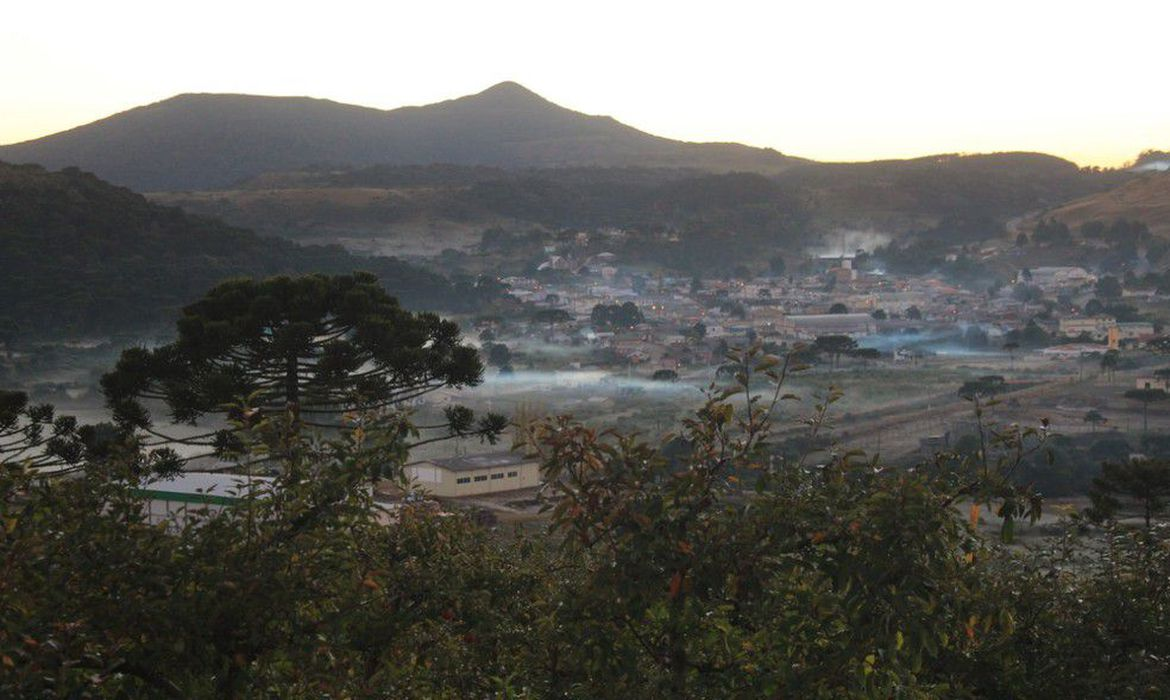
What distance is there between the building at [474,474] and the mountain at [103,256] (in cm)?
1918

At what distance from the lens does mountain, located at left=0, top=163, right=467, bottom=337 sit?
4266cm

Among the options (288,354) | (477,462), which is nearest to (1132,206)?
(477,462)

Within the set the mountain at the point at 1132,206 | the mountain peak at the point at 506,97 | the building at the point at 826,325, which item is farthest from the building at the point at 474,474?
the mountain peak at the point at 506,97

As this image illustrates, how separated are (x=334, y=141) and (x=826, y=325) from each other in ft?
364

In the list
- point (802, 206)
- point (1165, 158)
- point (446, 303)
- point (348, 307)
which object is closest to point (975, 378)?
point (446, 303)

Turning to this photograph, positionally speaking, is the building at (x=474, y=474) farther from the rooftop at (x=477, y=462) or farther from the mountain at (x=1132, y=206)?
the mountain at (x=1132, y=206)

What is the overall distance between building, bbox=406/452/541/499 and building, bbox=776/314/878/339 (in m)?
38.4

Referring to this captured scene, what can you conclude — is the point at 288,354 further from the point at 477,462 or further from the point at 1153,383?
the point at 1153,383

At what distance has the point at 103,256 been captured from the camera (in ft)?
161

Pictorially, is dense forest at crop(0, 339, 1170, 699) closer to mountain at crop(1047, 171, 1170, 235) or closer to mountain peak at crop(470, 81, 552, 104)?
mountain at crop(1047, 171, 1170, 235)

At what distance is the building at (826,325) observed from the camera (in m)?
65.9

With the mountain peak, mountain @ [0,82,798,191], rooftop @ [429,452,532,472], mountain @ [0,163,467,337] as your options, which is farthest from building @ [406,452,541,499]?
the mountain peak

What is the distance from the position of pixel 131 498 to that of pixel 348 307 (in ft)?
30.3

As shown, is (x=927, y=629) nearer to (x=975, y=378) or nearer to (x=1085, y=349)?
(x=975, y=378)
